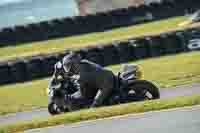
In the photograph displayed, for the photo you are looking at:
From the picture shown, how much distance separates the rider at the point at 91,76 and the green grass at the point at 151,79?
3230 mm

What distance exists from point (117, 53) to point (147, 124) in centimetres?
1205

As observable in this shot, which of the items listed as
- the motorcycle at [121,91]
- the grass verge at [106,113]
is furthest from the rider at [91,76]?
the grass verge at [106,113]

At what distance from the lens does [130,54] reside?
2103cm

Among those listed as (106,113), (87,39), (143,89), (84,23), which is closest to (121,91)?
(143,89)

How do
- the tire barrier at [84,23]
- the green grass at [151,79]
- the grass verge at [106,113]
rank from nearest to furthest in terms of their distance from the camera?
1. the grass verge at [106,113]
2. the green grass at [151,79]
3. the tire barrier at [84,23]

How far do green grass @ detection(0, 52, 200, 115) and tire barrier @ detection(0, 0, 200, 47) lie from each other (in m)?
13.3

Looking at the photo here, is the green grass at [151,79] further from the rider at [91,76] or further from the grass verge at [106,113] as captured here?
the grass verge at [106,113]

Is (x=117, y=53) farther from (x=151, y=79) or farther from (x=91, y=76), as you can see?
(x=91, y=76)

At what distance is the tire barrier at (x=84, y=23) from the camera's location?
33562mm

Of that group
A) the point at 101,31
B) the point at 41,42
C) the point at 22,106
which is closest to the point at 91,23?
the point at 101,31

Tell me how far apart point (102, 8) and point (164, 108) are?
3747 cm

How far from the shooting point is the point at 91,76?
1172 cm

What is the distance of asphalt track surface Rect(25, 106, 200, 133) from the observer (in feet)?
27.8

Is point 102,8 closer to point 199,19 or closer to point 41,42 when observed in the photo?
point 41,42
